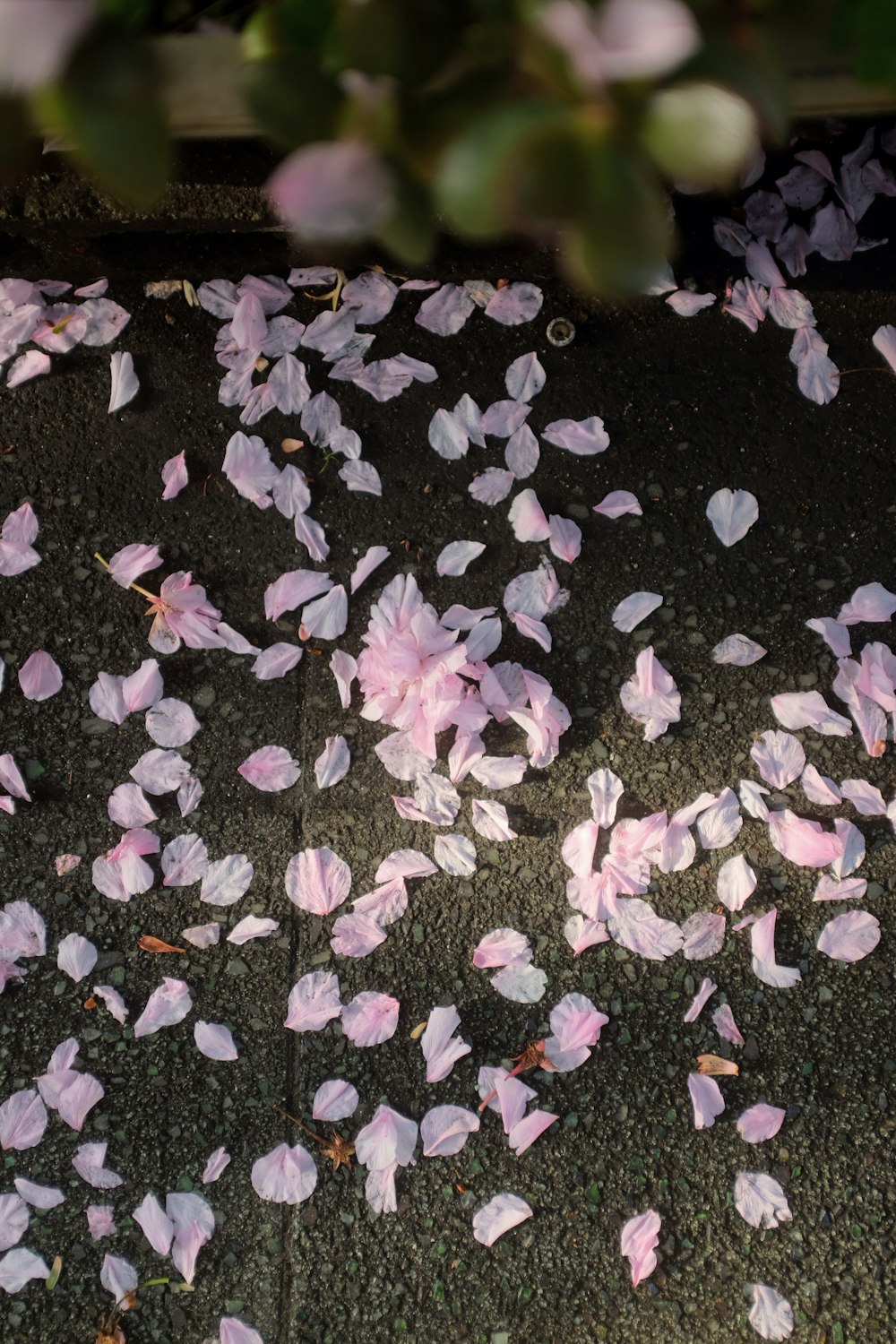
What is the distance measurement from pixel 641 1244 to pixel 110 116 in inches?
67.3

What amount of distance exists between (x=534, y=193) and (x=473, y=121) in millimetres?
84

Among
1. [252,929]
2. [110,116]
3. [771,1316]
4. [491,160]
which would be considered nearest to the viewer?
[491,160]

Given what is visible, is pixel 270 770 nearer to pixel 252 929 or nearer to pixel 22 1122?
pixel 252 929

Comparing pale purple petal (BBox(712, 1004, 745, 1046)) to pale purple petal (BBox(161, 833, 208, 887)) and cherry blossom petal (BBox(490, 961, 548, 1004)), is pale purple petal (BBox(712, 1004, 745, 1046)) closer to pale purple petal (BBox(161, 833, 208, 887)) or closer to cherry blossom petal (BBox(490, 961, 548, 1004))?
cherry blossom petal (BBox(490, 961, 548, 1004))

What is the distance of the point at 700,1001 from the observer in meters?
1.70

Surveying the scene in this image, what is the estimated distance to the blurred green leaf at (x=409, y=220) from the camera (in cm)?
74

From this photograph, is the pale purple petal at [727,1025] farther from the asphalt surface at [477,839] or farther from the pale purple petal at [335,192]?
the pale purple petal at [335,192]

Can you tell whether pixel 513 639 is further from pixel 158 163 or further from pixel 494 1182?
pixel 158 163

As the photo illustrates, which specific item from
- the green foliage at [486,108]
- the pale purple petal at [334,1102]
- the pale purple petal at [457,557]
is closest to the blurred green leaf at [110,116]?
the green foliage at [486,108]

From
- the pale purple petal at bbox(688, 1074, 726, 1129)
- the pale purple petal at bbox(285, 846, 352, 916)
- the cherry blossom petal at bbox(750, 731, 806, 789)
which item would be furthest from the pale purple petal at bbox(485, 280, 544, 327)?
the pale purple petal at bbox(688, 1074, 726, 1129)

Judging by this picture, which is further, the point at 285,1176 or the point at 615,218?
the point at 285,1176

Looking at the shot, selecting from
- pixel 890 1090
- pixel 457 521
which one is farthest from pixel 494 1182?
pixel 457 521

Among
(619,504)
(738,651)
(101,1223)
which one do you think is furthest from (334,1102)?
(619,504)

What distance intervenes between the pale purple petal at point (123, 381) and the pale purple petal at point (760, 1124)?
164 centimetres
